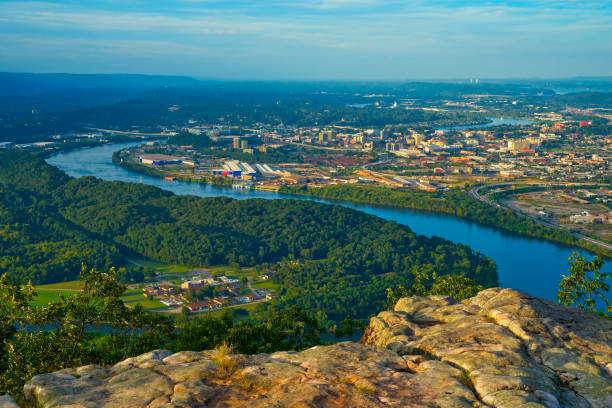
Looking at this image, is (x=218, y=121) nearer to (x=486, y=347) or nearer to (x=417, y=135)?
(x=417, y=135)

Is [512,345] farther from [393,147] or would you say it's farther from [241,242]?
[393,147]

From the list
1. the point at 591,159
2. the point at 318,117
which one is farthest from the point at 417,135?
the point at 318,117

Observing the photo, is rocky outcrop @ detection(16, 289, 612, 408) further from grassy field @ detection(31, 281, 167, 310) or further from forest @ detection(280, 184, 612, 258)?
forest @ detection(280, 184, 612, 258)

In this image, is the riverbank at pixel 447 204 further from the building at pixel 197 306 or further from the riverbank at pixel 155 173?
the building at pixel 197 306

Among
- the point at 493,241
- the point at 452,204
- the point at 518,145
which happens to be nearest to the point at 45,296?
the point at 493,241

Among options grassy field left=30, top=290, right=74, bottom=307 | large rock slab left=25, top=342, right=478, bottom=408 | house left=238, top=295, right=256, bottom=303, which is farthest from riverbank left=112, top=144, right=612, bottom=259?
large rock slab left=25, top=342, right=478, bottom=408
